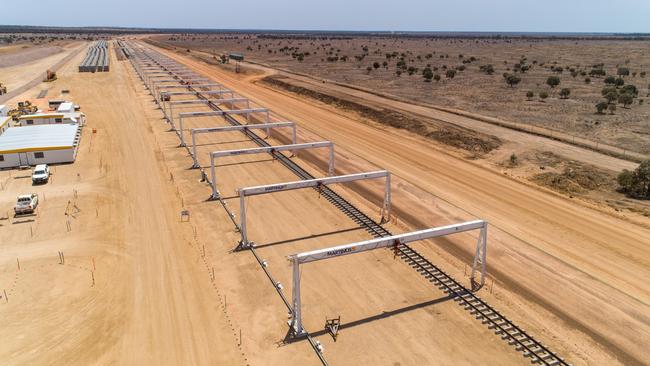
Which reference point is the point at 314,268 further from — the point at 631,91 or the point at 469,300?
the point at 631,91

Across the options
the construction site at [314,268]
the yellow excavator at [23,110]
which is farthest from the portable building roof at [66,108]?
the construction site at [314,268]

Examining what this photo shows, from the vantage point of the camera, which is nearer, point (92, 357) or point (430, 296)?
point (92, 357)

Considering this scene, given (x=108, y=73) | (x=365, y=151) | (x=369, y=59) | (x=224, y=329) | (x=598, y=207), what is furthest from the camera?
(x=369, y=59)

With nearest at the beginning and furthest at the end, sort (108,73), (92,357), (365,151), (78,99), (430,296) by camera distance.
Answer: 1. (92,357)
2. (430,296)
3. (365,151)
4. (78,99)
5. (108,73)

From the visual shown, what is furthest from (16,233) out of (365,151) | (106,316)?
(365,151)

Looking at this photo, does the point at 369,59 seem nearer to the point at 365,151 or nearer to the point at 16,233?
the point at 365,151

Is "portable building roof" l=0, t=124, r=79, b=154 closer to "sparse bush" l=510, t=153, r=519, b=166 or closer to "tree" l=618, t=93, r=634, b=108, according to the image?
"sparse bush" l=510, t=153, r=519, b=166

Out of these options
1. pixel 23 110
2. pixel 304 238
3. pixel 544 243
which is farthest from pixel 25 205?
pixel 23 110
